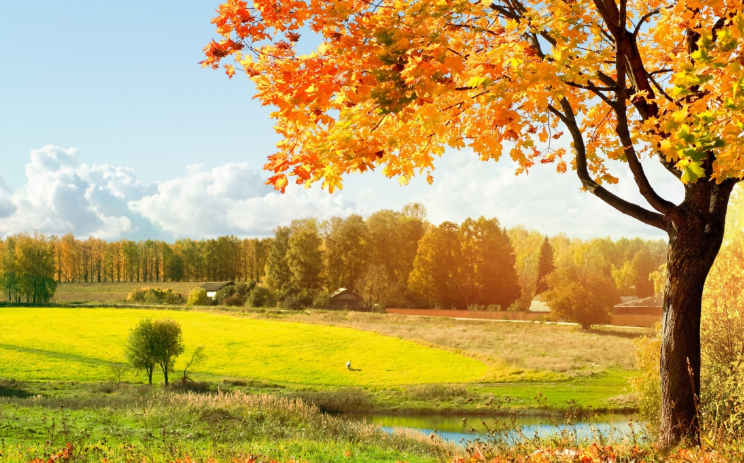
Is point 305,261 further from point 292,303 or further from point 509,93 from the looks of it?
point 509,93

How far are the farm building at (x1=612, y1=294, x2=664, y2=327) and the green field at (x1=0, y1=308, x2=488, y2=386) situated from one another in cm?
2174

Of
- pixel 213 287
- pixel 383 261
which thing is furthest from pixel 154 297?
pixel 383 261

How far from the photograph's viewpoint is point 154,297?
61.4m

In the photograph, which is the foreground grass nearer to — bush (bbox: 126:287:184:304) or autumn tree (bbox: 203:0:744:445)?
autumn tree (bbox: 203:0:744:445)

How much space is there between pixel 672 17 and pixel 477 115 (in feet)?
9.10

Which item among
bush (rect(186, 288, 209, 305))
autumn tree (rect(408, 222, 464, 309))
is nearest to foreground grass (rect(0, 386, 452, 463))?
autumn tree (rect(408, 222, 464, 309))

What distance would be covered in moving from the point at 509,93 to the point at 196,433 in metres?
9.89

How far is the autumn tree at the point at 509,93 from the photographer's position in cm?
417

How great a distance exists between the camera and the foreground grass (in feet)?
25.8

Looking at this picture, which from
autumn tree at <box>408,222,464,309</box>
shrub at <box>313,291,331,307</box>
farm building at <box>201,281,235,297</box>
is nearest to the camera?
autumn tree at <box>408,222,464,309</box>

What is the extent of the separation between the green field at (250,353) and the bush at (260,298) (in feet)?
37.6

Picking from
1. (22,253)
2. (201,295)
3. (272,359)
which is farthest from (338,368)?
(22,253)

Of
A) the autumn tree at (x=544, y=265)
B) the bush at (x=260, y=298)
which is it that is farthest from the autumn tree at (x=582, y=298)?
the bush at (x=260, y=298)

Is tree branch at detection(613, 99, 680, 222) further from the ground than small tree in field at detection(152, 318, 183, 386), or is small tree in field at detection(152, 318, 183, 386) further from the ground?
tree branch at detection(613, 99, 680, 222)
